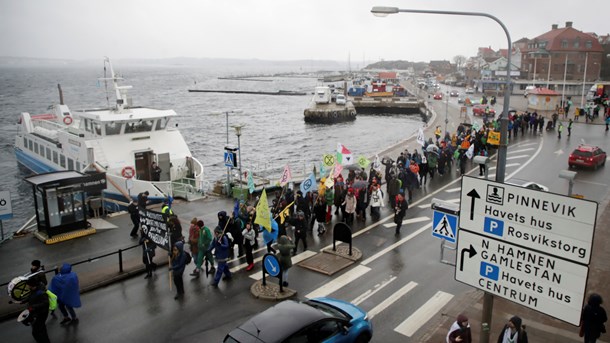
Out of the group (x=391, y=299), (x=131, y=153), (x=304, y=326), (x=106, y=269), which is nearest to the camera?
(x=304, y=326)

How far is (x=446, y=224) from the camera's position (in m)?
10.9

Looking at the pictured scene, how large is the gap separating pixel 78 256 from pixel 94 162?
35.4 ft

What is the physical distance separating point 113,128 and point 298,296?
18635mm

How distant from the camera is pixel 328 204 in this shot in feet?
62.3

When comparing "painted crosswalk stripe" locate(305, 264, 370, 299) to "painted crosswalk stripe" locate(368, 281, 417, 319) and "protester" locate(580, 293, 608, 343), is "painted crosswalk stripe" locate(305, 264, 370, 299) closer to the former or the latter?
"painted crosswalk stripe" locate(368, 281, 417, 319)

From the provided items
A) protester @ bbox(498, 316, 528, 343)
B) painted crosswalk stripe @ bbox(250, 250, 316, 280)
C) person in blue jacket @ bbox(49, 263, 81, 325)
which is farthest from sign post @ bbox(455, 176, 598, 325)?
person in blue jacket @ bbox(49, 263, 81, 325)

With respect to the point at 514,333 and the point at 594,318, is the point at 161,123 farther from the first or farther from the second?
the point at 594,318

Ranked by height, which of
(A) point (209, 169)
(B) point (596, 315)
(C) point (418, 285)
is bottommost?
(A) point (209, 169)

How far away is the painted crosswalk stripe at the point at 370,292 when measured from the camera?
498 inches

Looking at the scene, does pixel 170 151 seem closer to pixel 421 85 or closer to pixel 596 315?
pixel 596 315

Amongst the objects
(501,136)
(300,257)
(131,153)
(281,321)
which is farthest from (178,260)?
(131,153)

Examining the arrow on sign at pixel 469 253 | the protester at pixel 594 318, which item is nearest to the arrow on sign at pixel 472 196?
the arrow on sign at pixel 469 253

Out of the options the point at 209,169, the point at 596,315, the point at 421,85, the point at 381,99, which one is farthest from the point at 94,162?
the point at 421,85

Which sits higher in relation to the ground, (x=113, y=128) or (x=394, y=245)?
(x=113, y=128)
